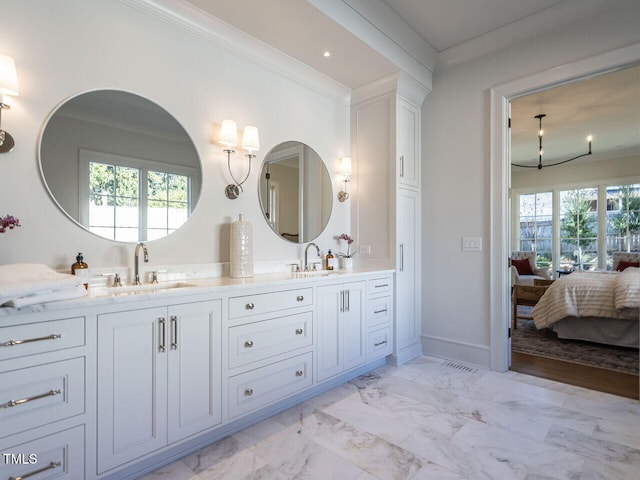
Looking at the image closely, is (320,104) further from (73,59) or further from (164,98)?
(73,59)

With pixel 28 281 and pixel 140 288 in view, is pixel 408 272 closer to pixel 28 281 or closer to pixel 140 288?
pixel 140 288

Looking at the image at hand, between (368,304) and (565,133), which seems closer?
(368,304)

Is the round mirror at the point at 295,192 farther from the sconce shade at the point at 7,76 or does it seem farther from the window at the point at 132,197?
the sconce shade at the point at 7,76

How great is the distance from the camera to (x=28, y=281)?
4.56ft

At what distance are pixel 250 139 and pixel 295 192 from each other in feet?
2.25

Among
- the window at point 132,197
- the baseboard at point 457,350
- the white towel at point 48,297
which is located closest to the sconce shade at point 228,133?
the window at point 132,197

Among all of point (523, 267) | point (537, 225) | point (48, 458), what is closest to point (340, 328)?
point (48, 458)

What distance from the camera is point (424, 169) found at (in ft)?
11.7

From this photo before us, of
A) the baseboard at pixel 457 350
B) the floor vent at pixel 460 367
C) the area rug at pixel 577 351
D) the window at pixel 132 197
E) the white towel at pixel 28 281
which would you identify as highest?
the window at pixel 132 197

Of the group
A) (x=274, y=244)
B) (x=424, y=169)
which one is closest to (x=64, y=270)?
(x=274, y=244)

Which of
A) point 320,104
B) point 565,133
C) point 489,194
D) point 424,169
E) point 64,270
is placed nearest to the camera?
point 64,270

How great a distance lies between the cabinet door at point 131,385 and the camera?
1.52 metres

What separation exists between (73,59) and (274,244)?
5.71 ft

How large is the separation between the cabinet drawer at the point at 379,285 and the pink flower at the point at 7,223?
7.64 feet
